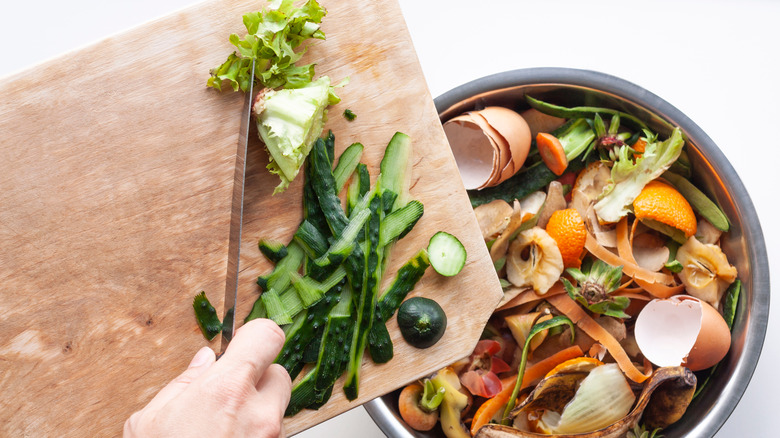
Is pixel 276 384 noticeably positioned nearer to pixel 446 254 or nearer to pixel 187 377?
pixel 187 377

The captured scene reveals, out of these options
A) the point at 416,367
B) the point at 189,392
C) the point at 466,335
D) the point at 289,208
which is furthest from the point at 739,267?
the point at 189,392

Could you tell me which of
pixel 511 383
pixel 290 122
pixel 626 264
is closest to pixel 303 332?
pixel 290 122

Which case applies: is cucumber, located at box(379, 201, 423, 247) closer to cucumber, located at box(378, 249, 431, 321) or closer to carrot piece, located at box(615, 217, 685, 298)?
cucumber, located at box(378, 249, 431, 321)

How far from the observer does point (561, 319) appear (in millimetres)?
1828

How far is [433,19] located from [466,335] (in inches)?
49.9

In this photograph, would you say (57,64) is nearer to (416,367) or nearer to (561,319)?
(416,367)

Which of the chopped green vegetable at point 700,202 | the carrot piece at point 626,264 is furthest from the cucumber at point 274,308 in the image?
the chopped green vegetable at point 700,202

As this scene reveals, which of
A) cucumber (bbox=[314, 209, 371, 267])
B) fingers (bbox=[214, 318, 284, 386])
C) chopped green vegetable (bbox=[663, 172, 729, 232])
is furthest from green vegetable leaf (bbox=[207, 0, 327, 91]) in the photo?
chopped green vegetable (bbox=[663, 172, 729, 232])

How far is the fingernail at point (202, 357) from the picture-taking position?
1.41 meters

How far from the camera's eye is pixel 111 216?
1524 mm

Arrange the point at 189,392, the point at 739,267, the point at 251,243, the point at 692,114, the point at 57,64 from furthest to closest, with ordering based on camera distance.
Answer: the point at 692,114 → the point at 739,267 → the point at 251,243 → the point at 57,64 → the point at 189,392

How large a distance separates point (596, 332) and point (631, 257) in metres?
0.27

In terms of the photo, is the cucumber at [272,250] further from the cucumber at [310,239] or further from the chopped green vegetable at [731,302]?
the chopped green vegetable at [731,302]

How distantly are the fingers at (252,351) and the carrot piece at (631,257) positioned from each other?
1147mm
